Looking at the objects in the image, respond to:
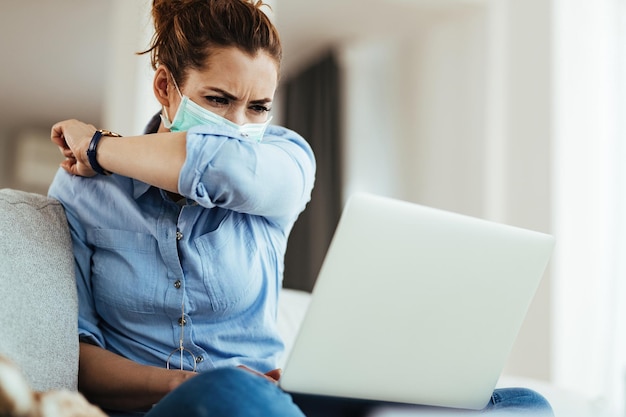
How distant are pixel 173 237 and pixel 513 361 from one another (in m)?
2.50

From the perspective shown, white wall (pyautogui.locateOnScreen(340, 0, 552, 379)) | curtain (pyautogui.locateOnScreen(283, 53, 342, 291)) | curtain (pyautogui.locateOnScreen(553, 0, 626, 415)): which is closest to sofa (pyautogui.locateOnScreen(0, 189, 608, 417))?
curtain (pyautogui.locateOnScreen(553, 0, 626, 415))

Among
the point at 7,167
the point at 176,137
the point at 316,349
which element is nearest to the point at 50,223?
the point at 176,137

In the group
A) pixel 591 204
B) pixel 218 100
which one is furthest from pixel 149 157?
pixel 591 204

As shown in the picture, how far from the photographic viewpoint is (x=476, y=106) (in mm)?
3826

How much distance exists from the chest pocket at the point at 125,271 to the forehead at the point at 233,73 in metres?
0.29

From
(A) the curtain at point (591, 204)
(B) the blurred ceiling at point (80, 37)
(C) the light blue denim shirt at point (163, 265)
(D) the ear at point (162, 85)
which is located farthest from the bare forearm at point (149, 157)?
(B) the blurred ceiling at point (80, 37)

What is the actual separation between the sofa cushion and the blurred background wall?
1.31m

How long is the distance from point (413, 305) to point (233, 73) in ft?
1.81

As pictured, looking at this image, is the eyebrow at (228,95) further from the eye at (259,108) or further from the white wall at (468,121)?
the white wall at (468,121)

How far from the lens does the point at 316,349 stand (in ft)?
3.04

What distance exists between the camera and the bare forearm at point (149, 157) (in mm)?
1131

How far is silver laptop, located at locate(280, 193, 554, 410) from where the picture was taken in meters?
0.92

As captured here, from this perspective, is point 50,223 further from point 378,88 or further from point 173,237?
point 378,88

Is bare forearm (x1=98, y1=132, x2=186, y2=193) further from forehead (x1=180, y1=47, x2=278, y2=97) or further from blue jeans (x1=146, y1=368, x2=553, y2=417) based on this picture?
blue jeans (x1=146, y1=368, x2=553, y2=417)
